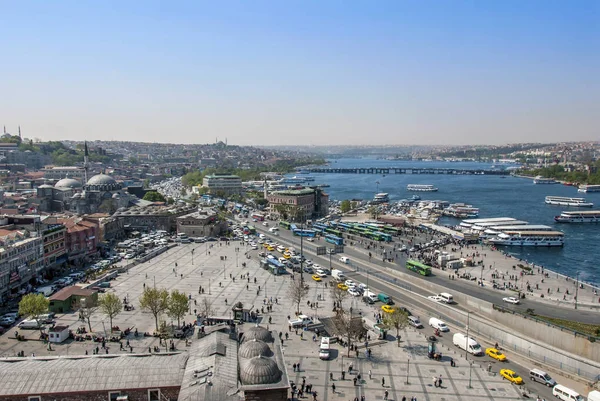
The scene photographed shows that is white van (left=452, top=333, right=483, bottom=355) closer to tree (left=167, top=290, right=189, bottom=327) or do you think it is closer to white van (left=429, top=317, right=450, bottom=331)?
white van (left=429, top=317, right=450, bottom=331)

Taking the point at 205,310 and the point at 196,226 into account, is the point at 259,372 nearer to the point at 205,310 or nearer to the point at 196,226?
the point at 205,310

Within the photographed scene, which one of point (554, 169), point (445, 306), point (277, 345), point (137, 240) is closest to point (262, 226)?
point (137, 240)

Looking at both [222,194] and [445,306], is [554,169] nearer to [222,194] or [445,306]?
[222,194]

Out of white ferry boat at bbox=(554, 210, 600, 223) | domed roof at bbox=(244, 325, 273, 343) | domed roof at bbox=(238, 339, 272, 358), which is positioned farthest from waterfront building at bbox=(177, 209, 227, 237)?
white ferry boat at bbox=(554, 210, 600, 223)

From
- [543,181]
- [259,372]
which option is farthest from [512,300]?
[543,181]

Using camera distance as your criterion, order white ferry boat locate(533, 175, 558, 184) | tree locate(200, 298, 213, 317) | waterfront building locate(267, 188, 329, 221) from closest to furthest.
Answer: tree locate(200, 298, 213, 317) < waterfront building locate(267, 188, 329, 221) < white ferry boat locate(533, 175, 558, 184)

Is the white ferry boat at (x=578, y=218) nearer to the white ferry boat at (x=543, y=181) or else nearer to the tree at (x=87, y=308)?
the white ferry boat at (x=543, y=181)

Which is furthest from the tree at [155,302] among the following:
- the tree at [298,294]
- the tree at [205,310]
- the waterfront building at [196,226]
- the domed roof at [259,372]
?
the waterfront building at [196,226]
